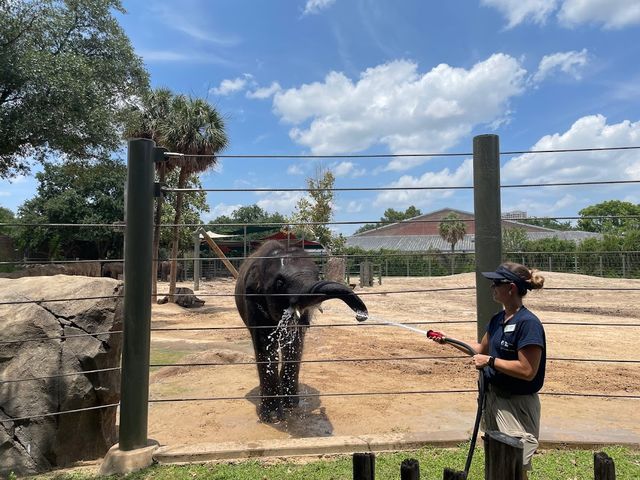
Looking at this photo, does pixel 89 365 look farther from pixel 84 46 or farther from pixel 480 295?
pixel 84 46

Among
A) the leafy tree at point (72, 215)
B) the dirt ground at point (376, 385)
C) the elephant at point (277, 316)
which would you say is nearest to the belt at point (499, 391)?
the dirt ground at point (376, 385)

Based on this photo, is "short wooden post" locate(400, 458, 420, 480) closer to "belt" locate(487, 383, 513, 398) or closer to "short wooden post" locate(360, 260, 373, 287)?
"belt" locate(487, 383, 513, 398)

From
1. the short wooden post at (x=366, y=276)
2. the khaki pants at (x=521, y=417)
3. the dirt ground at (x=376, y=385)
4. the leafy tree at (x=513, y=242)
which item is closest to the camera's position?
the khaki pants at (x=521, y=417)

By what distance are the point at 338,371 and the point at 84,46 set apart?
11.0 meters

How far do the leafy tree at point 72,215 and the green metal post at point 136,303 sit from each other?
3050 cm

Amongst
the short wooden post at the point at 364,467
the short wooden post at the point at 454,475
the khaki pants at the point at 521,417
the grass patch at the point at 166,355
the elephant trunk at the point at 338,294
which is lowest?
the grass patch at the point at 166,355

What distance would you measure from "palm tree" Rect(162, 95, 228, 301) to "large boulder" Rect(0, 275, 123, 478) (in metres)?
13.8

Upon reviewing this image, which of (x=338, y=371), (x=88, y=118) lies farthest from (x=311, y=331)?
(x=88, y=118)

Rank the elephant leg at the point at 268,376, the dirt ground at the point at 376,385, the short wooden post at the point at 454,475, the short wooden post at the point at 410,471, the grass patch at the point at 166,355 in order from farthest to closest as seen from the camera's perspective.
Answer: the grass patch at the point at 166,355 < the elephant leg at the point at 268,376 < the dirt ground at the point at 376,385 < the short wooden post at the point at 410,471 < the short wooden post at the point at 454,475

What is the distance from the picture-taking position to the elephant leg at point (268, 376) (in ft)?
18.0

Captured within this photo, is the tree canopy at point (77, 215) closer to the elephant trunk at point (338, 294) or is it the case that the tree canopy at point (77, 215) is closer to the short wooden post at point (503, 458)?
the elephant trunk at point (338, 294)

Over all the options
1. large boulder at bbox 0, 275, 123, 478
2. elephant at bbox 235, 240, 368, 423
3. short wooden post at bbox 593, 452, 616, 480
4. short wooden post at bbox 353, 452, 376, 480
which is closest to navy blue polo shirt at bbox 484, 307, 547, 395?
short wooden post at bbox 593, 452, 616, 480

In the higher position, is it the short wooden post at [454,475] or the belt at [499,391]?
the short wooden post at [454,475]

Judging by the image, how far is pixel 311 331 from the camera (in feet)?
39.0
